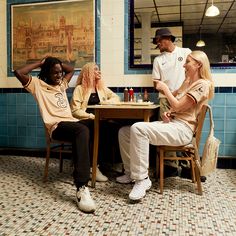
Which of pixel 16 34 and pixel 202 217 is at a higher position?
pixel 16 34

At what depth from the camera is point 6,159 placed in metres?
3.88

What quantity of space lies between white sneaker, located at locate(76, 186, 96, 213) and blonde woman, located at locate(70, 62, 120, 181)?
2.90ft

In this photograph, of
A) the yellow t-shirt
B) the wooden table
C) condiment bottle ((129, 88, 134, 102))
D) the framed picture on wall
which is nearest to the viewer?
the wooden table

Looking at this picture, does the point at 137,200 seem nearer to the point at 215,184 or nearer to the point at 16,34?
the point at 215,184

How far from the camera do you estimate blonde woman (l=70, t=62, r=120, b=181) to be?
10.2ft

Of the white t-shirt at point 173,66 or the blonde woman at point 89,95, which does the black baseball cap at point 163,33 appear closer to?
the white t-shirt at point 173,66

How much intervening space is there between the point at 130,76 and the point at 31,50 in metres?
1.38

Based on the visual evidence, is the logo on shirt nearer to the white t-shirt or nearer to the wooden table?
the wooden table

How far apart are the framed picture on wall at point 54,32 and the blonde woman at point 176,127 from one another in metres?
1.66

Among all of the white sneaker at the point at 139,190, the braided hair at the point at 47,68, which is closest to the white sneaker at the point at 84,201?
the white sneaker at the point at 139,190

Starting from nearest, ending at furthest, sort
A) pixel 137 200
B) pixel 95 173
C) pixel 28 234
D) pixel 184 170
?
pixel 28 234 → pixel 137 200 → pixel 95 173 → pixel 184 170

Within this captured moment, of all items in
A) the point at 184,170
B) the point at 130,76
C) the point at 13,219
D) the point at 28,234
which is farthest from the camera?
the point at 130,76

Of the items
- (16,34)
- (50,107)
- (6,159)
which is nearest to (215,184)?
(50,107)

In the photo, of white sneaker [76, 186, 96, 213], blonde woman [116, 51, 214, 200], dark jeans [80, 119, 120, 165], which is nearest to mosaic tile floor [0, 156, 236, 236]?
white sneaker [76, 186, 96, 213]
